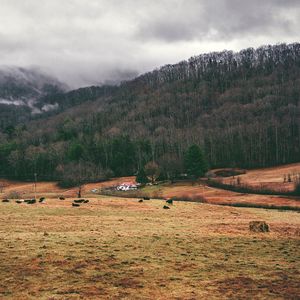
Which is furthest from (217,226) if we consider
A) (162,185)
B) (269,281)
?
(162,185)

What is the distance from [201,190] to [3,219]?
60.5 metres

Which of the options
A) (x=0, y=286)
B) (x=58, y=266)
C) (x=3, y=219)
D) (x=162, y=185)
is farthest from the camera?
(x=162, y=185)

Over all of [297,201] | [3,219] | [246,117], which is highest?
[246,117]

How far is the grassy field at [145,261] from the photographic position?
643 inches

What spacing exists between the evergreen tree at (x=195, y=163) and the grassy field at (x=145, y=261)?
74452 mm

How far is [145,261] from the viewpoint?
68.8ft

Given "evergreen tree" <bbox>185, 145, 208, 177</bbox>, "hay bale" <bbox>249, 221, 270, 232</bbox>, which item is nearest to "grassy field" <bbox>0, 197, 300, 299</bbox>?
"hay bale" <bbox>249, 221, 270, 232</bbox>

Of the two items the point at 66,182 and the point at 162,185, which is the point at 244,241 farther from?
the point at 66,182

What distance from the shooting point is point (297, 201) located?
7088cm

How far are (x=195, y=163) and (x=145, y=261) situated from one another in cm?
9090

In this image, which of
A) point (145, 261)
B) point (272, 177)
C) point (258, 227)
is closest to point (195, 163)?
point (272, 177)

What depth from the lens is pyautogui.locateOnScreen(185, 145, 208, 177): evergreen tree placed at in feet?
362

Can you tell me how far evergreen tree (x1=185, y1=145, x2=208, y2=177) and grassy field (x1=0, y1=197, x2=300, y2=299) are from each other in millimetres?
74452

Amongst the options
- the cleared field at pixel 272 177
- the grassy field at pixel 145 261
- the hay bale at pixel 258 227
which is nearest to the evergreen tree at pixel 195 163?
the cleared field at pixel 272 177
